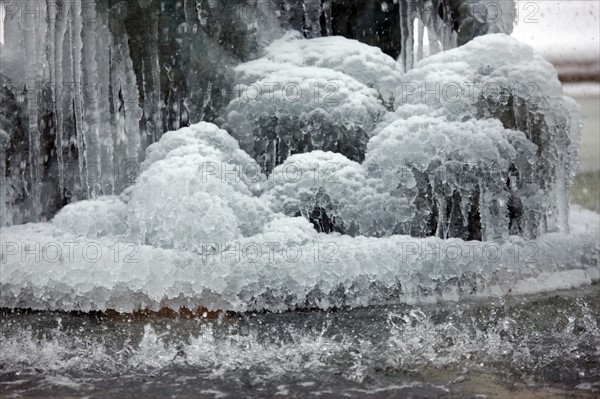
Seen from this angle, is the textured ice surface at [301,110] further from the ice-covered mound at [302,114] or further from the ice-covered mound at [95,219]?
the ice-covered mound at [95,219]

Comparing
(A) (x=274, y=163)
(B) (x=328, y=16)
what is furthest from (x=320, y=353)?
(B) (x=328, y=16)

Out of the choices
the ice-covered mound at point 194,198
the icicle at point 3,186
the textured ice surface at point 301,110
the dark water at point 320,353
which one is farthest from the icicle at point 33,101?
the dark water at point 320,353

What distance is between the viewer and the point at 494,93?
373 cm

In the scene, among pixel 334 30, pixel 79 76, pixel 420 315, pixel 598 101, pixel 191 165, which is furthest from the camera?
pixel 598 101

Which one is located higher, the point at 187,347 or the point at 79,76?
the point at 79,76

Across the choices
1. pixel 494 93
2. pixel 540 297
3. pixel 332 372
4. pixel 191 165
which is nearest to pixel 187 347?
pixel 332 372

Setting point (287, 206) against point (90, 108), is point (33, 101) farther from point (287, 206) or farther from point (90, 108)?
point (287, 206)

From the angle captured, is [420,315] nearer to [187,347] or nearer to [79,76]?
[187,347]

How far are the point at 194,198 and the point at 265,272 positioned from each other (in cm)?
47

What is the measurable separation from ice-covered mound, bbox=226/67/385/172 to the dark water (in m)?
1.13

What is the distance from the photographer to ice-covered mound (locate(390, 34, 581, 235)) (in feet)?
12.2

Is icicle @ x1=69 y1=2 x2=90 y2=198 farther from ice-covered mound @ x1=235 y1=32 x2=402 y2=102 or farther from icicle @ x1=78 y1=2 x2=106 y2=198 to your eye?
ice-covered mound @ x1=235 y1=32 x2=402 y2=102

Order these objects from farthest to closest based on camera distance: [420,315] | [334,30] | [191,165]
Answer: [334,30]
[191,165]
[420,315]

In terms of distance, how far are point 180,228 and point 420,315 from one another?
0.97 meters
